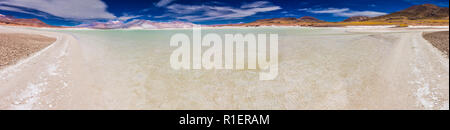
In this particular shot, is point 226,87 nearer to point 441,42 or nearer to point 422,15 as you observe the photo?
point 441,42

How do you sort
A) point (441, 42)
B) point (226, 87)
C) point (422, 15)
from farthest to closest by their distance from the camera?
1. point (422, 15)
2. point (441, 42)
3. point (226, 87)

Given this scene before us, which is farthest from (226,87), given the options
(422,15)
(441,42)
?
(422,15)

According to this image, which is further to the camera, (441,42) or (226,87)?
(441,42)

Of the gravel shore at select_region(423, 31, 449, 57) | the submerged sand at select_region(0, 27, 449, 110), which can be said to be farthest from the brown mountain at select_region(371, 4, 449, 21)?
the submerged sand at select_region(0, 27, 449, 110)

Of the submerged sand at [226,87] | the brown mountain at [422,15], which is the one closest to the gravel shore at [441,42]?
the submerged sand at [226,87]

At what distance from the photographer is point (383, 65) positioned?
22.4ft

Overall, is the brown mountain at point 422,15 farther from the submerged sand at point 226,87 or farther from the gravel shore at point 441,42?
the submerged sand at point 226,87

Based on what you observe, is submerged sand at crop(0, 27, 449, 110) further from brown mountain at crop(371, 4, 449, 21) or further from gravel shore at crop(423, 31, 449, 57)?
brown mountain at crop(371, 4, 449, 21)

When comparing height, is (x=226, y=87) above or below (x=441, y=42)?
below
